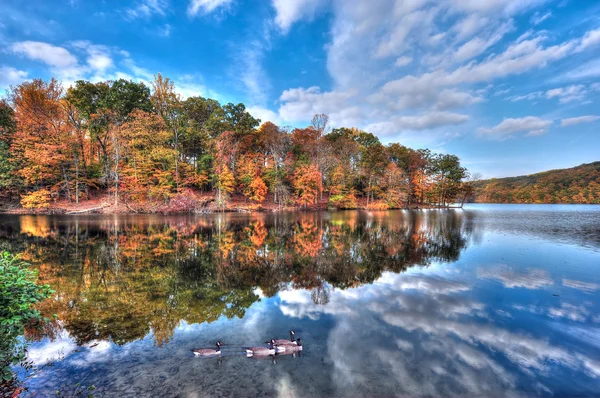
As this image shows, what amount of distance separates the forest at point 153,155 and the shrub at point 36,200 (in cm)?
11

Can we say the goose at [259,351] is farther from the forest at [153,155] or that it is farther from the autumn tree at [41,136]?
the autumn tree at [41,136]

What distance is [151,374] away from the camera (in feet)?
14.1

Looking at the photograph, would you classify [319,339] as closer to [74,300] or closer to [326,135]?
[74,300]

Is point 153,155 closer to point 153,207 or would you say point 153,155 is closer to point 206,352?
point 153,207

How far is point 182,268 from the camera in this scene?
1074cm

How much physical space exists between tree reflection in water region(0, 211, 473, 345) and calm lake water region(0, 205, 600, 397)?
0.21 feet

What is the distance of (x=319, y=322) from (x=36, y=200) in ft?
148

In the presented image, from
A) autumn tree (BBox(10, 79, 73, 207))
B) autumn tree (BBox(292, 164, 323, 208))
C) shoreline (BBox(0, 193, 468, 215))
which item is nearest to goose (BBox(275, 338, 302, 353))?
shoreline (BBox(0, 193, 468, 215))

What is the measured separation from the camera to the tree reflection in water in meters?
6.54

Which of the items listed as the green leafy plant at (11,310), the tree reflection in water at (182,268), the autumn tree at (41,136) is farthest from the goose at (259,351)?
the autumn tree at (41,136)

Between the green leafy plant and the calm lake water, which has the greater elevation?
the green leafy plant

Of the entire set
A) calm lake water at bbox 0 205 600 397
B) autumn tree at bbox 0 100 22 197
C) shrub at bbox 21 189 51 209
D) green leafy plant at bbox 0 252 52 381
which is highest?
autumn tree at bbox 0 100 22 197

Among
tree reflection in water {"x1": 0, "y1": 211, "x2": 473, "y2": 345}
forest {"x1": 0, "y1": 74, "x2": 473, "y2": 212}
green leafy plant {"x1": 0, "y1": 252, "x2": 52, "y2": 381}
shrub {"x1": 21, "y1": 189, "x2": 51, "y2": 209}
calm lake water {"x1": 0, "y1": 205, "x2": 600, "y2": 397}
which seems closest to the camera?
green leafy plant {"x1": 0, "y1": 252, "x2": 52, "y2": 381}

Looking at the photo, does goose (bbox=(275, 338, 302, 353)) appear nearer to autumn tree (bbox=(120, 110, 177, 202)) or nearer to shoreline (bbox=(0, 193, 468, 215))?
shoreline (bbox=(0, 193, 468, 215))
